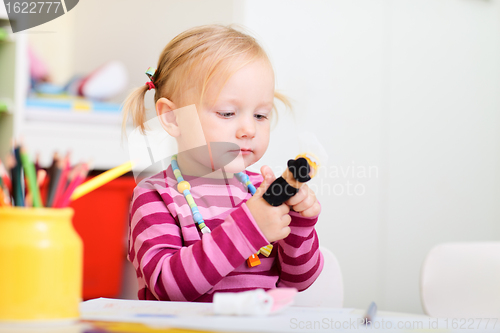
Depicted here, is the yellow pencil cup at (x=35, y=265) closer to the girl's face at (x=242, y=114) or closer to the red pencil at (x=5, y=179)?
the red pencil at (x=5, y=179)

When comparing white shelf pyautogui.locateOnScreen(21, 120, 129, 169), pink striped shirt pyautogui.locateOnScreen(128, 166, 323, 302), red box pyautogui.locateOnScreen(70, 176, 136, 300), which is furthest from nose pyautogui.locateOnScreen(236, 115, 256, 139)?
red box pyautogui.locateOnScreen(70, 176, 136, 300)

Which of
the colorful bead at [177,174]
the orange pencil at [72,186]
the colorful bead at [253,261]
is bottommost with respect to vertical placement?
the colorful bead at [253,261]

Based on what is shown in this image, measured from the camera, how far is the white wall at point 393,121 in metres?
1.76

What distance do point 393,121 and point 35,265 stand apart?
1.74 metres

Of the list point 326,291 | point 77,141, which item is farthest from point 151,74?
point 77,141

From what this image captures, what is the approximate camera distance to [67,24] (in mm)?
1959

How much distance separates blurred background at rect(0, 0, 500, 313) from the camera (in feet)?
5.76

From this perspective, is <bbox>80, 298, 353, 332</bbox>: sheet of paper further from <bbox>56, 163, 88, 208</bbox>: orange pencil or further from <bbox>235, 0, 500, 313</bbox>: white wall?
<bbox>235, 0, 500, 313</bbox>: white wall

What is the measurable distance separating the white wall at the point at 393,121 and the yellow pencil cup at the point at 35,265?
51.1 inches

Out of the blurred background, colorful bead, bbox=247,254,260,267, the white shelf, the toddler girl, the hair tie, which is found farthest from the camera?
the blurred background

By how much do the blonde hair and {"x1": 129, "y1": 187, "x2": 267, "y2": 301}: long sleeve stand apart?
200mm

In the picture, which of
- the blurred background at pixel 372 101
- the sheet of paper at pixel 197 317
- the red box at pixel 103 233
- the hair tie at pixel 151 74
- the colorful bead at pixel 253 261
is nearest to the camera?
the sheet of paper at pixel 197 317

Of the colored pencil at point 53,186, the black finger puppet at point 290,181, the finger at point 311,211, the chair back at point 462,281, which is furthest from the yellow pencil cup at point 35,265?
the chair back at point 462,281

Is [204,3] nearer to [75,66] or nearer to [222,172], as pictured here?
[75,66]
